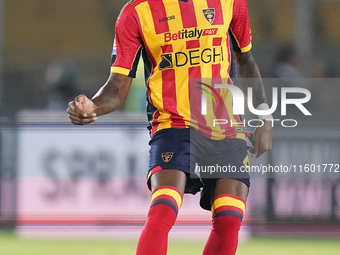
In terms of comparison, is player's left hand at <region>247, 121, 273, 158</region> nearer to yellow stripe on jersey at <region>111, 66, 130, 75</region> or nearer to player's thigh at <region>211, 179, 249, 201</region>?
player's thigh at <region>211, 179, 249, 201</region>

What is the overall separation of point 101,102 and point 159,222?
0.62 meters

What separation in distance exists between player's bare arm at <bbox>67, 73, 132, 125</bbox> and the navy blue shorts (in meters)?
0.27

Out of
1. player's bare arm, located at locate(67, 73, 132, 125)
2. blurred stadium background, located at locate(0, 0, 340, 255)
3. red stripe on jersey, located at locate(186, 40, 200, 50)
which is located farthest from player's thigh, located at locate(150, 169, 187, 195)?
blurred stadium background, located at locate(0, 0, 340, 255)

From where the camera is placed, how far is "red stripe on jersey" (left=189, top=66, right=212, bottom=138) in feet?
9.31

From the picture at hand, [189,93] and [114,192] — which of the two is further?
[114,192]

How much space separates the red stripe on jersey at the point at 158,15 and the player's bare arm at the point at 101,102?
287 millimetres

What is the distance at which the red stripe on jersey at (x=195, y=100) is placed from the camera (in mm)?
2838

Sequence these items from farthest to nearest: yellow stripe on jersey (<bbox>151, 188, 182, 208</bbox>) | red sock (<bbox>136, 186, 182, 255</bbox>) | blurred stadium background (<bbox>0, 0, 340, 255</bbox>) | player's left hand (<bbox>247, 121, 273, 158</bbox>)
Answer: blurred stadium background (<bbox>0, 0, 340, 255</bbox>) < player's left hand (<bbox>247, 121, 273, 158</bbox>) < yellow stripe on jersey (<bbox>151, 188, 182, 208</bbox>) < red sock (<bbox>136, 186, 182, 255</bbox>)

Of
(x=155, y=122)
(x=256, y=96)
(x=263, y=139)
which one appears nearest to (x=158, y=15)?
(x=155, y=122)

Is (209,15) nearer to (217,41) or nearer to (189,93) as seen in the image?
(217,41)

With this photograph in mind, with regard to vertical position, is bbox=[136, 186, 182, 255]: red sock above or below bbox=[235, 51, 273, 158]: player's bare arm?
below

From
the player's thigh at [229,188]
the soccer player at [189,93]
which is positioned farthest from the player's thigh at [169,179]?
the player's thigh at [229,188]

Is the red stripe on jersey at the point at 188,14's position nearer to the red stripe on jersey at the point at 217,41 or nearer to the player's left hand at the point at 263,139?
the red stripe on jersey at the point at 217,41

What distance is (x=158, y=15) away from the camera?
289 cm
